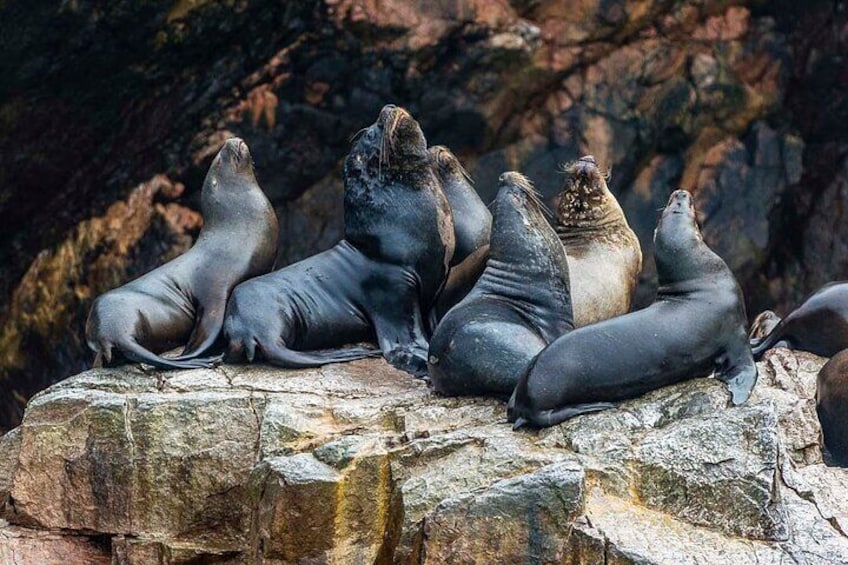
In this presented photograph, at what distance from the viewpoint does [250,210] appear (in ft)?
34.3

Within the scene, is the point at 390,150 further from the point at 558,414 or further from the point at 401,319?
the point at 558,414

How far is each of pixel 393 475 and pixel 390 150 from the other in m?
3.07

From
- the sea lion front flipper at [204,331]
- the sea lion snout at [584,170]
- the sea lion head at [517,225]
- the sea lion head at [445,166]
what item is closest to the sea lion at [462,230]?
the sea lion head at [445,166]

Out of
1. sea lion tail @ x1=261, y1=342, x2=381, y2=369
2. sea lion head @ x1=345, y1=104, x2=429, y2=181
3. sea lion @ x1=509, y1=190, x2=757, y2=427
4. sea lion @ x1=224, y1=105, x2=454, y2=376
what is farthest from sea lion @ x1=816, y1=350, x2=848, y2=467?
sea lion head @ x1=345, y1=104, x2=429, y2=181

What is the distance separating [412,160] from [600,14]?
7307 millimetres

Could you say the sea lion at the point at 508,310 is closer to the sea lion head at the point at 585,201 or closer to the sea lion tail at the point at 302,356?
the sea lion tail at the point at 302,356

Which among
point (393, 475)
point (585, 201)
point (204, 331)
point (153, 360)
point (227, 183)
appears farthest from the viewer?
point (227, 183)

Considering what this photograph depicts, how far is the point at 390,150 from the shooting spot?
996 cm

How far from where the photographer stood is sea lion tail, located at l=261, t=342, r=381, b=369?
917 centimetres

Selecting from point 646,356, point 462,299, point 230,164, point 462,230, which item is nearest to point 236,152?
point 230,164

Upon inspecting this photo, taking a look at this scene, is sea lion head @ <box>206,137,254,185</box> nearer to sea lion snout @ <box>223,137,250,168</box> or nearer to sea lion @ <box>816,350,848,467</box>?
sea lion snout @ <box>223,137,250,168</box>

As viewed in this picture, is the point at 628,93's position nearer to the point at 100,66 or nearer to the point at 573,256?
the point at 100,66

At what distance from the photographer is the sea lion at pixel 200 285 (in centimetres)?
937

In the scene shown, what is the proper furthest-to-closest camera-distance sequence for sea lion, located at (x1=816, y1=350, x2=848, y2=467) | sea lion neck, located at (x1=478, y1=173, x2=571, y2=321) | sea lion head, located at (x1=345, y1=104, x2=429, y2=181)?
1. sea lion head, located at (x1=345, y1=104, x2=429, y2=181)
2. sea lion neck, located at (x1=478, y1=173, x2=571, y2=321)
3. sea lion, located at (x1=816, y1=350, x2=848, y2=467)
